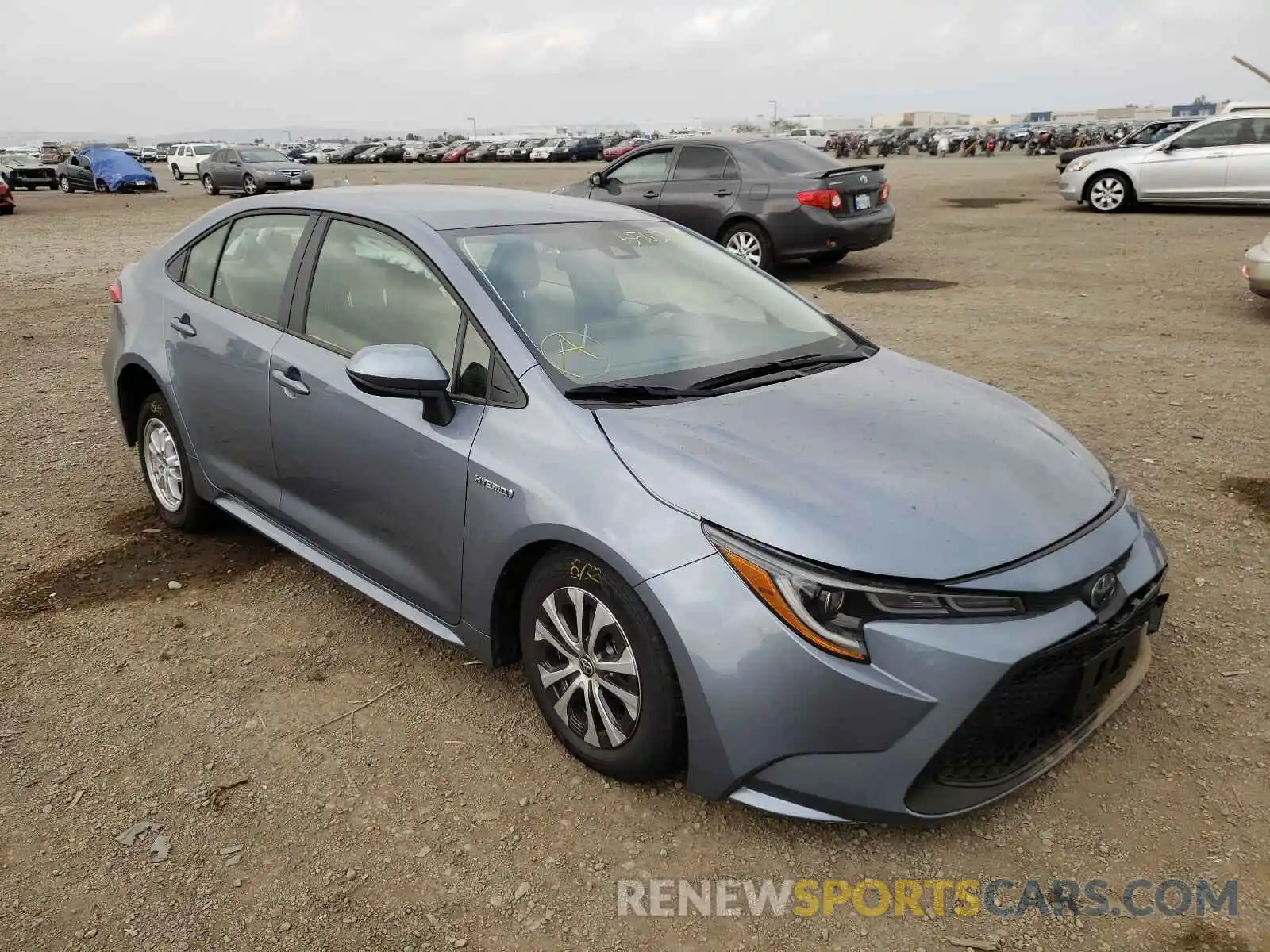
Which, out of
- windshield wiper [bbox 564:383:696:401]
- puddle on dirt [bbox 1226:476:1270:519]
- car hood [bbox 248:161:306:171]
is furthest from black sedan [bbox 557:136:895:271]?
car hood [bbox 248:161:306:171]

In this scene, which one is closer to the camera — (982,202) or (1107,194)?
(1107,194)

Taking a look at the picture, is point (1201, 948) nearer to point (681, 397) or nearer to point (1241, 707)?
point (1241, 707)

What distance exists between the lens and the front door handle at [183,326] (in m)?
4.09

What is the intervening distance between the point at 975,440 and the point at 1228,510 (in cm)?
238

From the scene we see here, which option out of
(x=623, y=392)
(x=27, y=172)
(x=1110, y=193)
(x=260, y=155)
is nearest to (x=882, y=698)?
(x=623, y=392)

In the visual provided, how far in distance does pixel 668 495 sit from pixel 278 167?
97.5 ft

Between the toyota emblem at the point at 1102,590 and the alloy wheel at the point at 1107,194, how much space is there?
16.0m

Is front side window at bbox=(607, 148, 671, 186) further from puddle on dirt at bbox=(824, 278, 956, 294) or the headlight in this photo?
the headlight

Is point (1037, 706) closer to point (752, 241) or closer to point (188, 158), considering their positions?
point (752, 241)

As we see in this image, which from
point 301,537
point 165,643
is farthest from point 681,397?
point 165,643

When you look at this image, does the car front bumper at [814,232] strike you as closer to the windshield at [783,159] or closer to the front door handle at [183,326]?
the windshield at [783,159]

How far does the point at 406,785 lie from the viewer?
288 cm

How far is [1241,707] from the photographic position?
3096mm

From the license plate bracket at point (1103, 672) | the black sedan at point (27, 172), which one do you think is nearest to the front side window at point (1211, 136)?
the license plate bracket at point (1103, 672)
